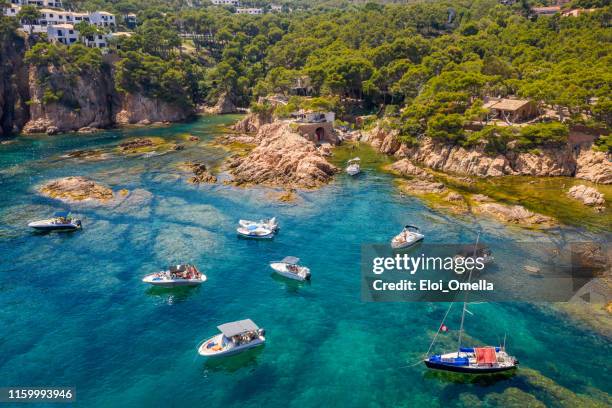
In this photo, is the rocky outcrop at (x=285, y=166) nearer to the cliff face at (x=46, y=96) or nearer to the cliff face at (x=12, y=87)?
the cliff face at (x=46, y=96)

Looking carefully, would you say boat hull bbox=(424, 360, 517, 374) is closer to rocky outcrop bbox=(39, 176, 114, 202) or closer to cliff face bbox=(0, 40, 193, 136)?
rocky outcrop bbox=(39, 176, 114, 202)

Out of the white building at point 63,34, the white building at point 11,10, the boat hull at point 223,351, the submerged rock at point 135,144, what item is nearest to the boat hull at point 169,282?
the boat hull at point 223,351

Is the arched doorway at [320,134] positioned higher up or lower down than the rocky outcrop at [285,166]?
higher up

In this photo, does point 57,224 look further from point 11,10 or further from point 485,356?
point 11,10

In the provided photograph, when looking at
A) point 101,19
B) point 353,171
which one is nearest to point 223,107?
point 101,19

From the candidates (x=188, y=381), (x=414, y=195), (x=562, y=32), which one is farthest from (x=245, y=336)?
(x=562, y=32)
